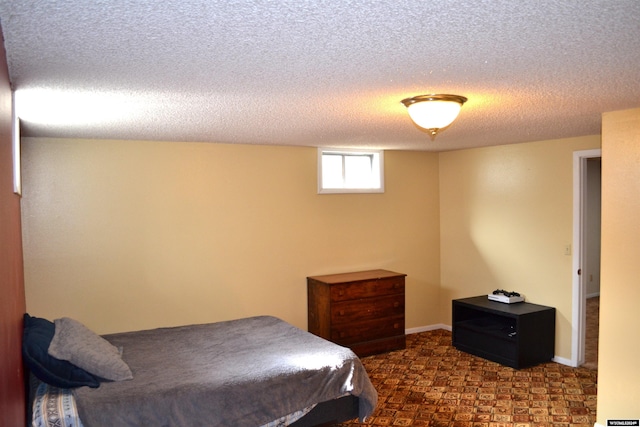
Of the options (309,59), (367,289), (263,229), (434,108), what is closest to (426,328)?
(367,289)

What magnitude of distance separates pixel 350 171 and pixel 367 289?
1395 mm

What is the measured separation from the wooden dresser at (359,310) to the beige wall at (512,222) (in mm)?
1069

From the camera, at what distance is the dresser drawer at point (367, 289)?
520 cm

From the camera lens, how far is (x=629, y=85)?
2.61 meters

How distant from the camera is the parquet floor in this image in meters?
3.84

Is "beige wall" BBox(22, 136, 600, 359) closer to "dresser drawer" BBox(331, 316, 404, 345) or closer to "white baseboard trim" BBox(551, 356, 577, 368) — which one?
"white baseboard trim" BBox(551, 356, 577, 368)

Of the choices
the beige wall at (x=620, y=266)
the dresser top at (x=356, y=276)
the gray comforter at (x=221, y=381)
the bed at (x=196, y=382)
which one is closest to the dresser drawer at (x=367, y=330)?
the dresser top at (x=356, y=276)

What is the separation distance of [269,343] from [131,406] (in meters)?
1.26

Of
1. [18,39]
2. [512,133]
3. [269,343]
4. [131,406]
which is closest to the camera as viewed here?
[18,39]

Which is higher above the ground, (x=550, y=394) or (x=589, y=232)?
(x=589, y=232)

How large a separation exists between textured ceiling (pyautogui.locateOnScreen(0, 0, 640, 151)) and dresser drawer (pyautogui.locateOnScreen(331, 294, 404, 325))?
7.28 feet

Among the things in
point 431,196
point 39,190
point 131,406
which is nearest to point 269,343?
point 131,406

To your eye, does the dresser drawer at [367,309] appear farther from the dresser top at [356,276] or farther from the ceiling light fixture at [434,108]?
the ceiling light fixture at [434,108]

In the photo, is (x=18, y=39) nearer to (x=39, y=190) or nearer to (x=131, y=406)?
(x=131, y=406)
